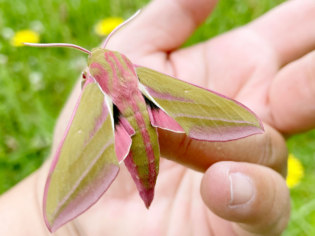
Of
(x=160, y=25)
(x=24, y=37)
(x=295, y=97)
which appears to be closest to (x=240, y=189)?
(x=295, y=97)

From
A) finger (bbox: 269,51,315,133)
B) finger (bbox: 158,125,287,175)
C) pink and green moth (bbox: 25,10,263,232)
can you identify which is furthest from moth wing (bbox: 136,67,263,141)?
finger (bbox: 269,51,315,133)

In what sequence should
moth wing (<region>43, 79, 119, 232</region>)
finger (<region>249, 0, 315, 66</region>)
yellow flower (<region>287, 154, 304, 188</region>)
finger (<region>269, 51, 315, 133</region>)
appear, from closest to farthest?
moth wing (<region>43, 79, 119, 232</region>), finger (<region>269, 51, 315, 133</region>), finger (<region>249, 0, 315, 66</region>), yellow flower (<region>287, 154, 304, 188</region>)

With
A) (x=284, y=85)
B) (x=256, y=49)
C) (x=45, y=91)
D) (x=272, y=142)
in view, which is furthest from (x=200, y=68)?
(x=45, y=91)

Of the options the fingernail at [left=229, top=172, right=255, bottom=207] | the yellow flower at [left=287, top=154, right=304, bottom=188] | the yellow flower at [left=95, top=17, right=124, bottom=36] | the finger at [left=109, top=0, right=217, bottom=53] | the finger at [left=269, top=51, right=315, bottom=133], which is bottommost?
the yellow flower at [left=287, top=154, right=304, bottom=188]

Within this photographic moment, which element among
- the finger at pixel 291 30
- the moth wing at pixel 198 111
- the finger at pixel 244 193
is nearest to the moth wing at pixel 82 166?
the moth wing at pixel 198 111

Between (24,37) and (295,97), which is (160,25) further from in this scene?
(24,37)

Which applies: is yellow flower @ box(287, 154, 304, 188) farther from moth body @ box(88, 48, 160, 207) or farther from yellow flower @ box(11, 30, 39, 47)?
yellow flower @ box(11, 30, 39, 47)

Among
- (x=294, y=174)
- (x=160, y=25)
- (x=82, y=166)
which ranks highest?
(x=82, y=166)
